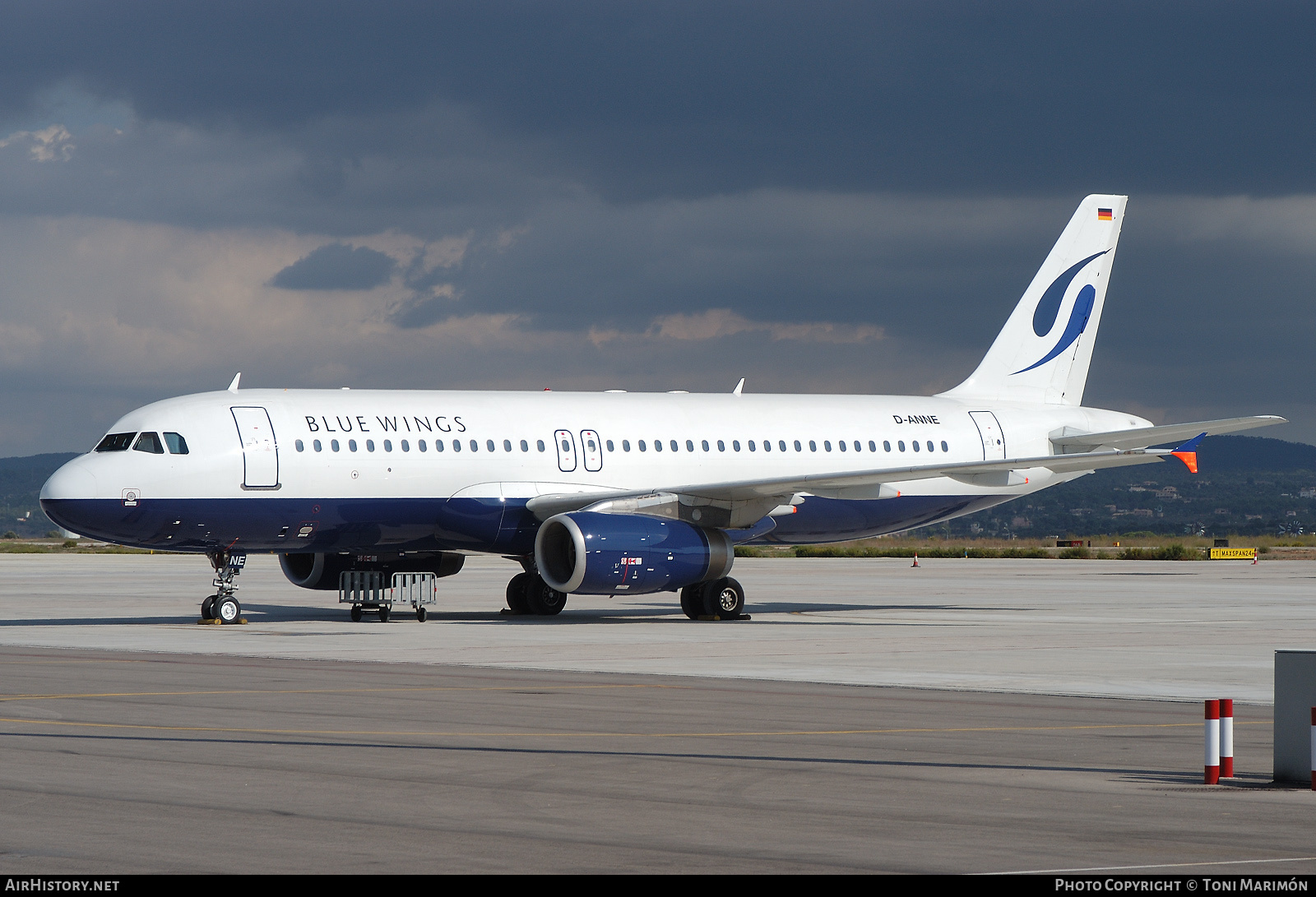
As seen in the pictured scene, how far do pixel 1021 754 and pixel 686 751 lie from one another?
9.51 feet

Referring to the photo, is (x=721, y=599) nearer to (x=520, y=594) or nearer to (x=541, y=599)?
(x=541, y=599)

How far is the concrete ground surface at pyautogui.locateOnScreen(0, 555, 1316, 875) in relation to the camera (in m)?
10.5

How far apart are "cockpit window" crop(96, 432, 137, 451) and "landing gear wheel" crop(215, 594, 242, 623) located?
344 cm

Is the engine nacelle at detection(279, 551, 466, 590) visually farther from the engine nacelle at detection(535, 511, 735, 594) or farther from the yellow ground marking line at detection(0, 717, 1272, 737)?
the yellow ground marking line at detection(0, 717, 1272, 737)

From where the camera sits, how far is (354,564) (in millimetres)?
36562

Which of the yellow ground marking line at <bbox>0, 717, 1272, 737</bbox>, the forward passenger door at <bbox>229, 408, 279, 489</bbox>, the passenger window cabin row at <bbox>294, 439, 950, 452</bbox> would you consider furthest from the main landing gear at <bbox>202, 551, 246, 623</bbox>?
the yellow ground marking line at <bbox>0, 717, 1272, 737</bbox>

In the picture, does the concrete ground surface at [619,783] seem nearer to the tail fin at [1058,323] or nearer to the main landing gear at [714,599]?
the main landing gear at [714,599]

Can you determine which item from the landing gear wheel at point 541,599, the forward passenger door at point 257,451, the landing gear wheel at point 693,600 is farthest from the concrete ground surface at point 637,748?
the landing gear wheel at point 541,599

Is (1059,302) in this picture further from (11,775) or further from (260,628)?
(11,775)

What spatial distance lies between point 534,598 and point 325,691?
53.4ft

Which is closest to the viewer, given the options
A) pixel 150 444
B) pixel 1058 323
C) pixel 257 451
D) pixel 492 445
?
pixel 150 444

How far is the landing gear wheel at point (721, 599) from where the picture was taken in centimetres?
3494

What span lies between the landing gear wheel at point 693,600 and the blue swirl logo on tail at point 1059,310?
13.1 metres

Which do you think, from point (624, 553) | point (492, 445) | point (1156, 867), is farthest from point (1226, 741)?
point (492, 445)
